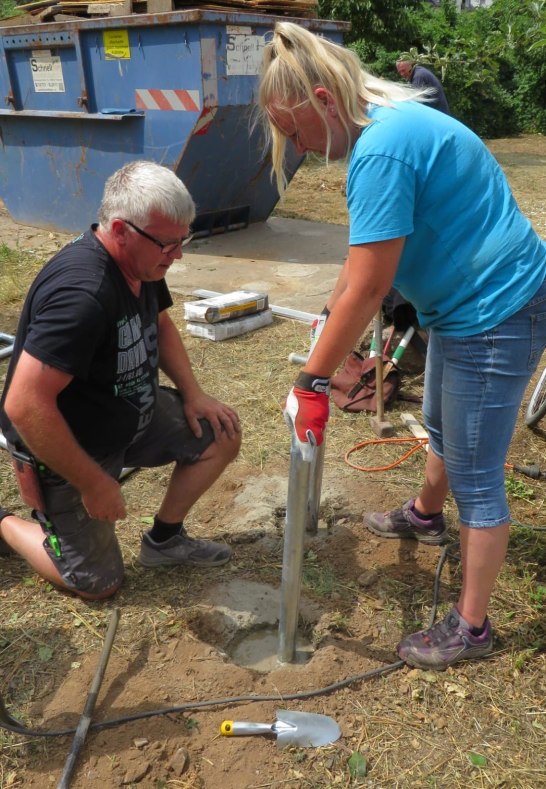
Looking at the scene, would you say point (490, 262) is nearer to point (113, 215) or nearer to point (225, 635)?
point (113, 215)

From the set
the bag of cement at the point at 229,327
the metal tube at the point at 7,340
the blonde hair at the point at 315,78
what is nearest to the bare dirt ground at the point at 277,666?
the blonde hair at the point at 315,78

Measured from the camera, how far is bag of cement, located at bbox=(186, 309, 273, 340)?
5.11m

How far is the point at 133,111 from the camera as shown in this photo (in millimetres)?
6609

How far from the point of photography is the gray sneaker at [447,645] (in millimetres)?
2352

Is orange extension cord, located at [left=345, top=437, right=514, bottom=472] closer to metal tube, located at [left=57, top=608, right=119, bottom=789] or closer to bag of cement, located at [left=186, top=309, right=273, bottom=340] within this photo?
metal tube, located at [left=57, top=608, right=119, bottom=789]

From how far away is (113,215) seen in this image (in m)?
2.14

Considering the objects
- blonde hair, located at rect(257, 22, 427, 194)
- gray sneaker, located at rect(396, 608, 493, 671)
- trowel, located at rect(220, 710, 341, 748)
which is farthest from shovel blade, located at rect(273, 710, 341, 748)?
blonde hair, located at rect(257, 22, 427, 194)

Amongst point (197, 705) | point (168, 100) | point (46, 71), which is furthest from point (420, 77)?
point (197, 705)

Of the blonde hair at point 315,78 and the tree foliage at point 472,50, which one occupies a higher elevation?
the blonde hair at point 315,78

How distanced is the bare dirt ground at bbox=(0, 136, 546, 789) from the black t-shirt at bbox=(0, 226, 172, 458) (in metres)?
0.71

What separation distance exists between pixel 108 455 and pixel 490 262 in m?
1.54

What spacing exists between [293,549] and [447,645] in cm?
66

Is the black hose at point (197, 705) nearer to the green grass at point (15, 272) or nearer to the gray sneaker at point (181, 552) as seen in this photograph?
the gray sneaker at point (181, 552)

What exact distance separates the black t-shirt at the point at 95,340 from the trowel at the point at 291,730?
1.06 metres
